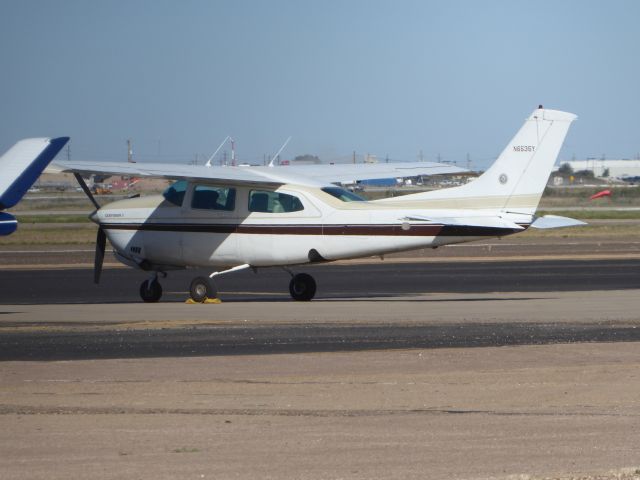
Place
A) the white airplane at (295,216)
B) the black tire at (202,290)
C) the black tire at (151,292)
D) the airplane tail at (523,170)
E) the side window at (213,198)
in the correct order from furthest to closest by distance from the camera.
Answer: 1. the black tire at (151,292)
2. the side window at (213,198)
3. the black tire at (202,290)
4. the white airplane at (295,216)
5. the airplane tail at (523,170)

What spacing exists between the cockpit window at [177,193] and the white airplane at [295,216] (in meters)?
0.02

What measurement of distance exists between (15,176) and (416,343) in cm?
628

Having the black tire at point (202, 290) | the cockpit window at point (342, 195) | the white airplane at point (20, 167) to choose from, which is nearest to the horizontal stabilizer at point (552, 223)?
the cockpit window at point (342, 195)

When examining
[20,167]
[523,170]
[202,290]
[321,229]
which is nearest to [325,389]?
[20,167]

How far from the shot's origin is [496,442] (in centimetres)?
893

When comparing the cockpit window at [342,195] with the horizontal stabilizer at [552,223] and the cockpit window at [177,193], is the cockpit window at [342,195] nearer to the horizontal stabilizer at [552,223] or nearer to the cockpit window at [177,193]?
the cockpit window at [177,193]

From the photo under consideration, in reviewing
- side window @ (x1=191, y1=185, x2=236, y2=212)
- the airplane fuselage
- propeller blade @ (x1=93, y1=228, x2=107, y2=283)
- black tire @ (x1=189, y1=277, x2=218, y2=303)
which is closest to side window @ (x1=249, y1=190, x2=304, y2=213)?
the airplane fuselage

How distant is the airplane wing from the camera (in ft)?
69.7

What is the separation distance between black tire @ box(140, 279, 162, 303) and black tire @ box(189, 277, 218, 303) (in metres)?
1.09

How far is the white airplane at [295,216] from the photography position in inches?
771

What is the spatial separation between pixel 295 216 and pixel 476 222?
11.1 feet

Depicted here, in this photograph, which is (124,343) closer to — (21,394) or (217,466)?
(21,394)

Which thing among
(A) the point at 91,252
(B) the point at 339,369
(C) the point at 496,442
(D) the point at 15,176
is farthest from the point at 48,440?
(A) the point at 91,252

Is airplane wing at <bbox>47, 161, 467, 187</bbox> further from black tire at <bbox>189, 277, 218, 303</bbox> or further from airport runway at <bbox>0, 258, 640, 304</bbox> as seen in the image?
airport runway at <bbox>0, 258, 640, 304</bbox>
